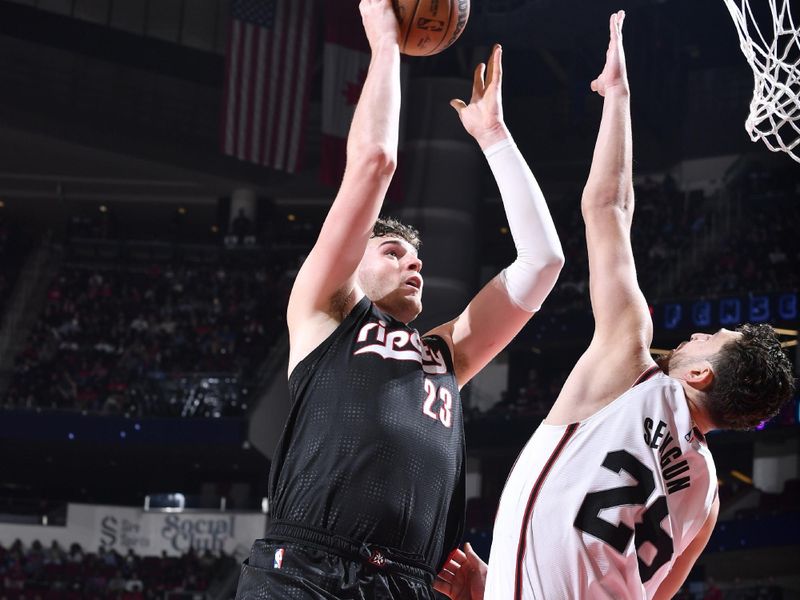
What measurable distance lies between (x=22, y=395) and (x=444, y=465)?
68.2 ft

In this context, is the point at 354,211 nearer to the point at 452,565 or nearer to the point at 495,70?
the point at 495,70

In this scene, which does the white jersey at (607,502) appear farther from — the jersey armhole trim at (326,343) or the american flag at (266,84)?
the american flag at (266,84)

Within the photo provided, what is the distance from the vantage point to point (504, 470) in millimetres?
22766

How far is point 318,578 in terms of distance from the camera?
286 centimetres

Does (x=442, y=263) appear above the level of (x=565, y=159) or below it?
below

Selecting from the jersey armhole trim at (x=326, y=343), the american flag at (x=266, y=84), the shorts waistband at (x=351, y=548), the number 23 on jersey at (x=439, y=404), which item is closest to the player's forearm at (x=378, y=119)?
the jersey armhole trim at (x=326, y=343)

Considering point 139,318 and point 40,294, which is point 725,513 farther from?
point 40,294

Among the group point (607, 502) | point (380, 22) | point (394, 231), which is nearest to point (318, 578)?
point (607, 502)

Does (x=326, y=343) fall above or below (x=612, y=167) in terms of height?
below

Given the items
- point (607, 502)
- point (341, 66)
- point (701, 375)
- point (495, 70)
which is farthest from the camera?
point (341, 66)

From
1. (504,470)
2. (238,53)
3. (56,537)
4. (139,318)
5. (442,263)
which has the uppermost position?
(238,53)

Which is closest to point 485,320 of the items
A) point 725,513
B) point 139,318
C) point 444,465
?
point 444,465

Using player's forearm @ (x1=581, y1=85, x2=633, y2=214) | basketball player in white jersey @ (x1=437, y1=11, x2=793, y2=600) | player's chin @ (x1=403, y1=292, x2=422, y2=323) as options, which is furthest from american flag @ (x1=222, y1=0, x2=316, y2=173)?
basketball player in white jersey @ (x1=437, y1=11, x2=793, y2=600)

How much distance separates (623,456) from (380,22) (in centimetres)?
146
